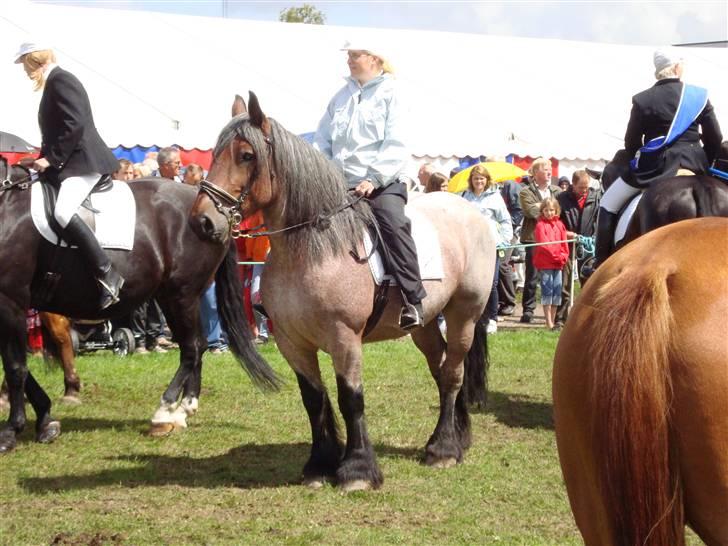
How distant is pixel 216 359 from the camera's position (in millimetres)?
11680

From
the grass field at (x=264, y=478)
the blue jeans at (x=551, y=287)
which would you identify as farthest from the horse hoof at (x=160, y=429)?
the blue jeans at (x=551, y=287)

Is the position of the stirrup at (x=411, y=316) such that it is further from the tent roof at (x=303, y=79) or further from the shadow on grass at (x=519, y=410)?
the tent roof at (x=303, y=79)

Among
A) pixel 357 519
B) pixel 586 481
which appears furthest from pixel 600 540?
pixel 357 519

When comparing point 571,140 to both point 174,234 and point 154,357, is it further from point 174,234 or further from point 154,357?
point 174,234

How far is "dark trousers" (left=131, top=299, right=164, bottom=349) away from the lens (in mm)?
12523

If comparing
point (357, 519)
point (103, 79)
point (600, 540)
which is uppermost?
point (103, 79)

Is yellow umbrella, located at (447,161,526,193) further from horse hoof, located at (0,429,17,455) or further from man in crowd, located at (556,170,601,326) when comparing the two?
horse hoof, located at (0,429,17,455)

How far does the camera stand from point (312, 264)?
611 centimetres

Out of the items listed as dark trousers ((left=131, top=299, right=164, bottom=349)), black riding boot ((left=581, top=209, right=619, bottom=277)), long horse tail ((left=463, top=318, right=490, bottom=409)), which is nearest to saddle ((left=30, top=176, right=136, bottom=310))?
long horse tail ((left=463, top=318, right=490, bottom=409))

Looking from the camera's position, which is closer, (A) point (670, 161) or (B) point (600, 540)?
(B) point (600, 540)

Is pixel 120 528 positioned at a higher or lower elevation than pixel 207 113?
lower

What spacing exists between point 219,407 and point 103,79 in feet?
34.0

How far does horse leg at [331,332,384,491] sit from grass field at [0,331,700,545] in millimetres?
139

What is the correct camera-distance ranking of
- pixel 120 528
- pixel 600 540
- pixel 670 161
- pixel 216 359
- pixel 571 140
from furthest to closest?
1. pixel 571 140
2. pixel 216 359
3. pixel 670 161
4. pixel 120 528
5. pixel 600 540
